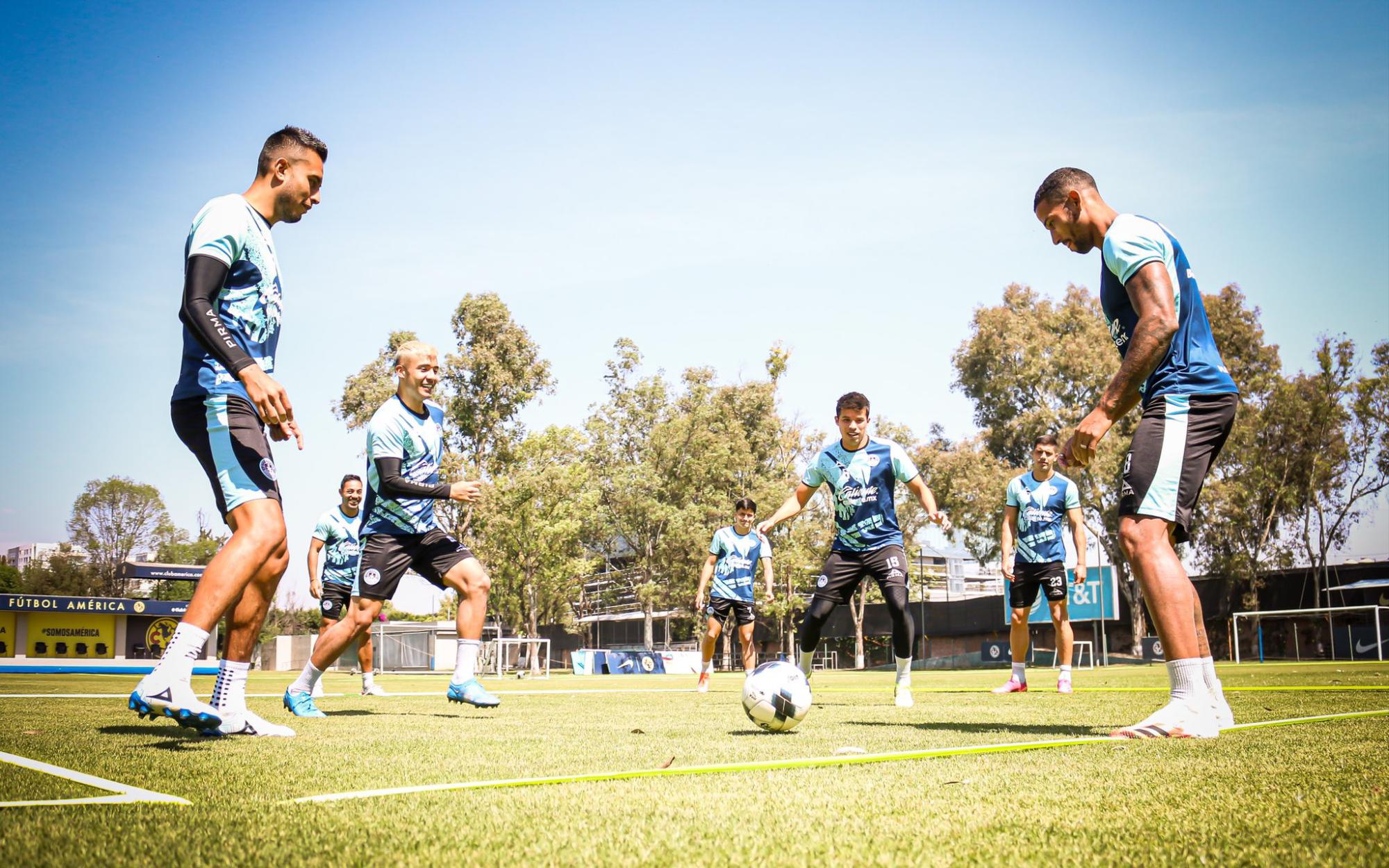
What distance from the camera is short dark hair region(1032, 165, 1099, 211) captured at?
16.9 feet

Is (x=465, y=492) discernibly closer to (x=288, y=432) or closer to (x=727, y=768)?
(x=288, y=432)

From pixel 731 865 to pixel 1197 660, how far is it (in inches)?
132

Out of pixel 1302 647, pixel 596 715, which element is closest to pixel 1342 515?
pixel 1302 647

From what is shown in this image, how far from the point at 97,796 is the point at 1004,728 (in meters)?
4.33

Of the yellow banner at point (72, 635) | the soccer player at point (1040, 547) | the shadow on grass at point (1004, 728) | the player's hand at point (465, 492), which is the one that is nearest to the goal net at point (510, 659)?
the soccer player at point (1040, 547)

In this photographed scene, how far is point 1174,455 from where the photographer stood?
4566mm

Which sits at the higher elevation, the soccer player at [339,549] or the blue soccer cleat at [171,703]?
the soccer player at [339,549]

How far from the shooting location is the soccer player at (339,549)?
40.8ft

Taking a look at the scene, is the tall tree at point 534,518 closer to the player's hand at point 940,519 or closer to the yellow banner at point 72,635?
the yellow banner at point 72,635

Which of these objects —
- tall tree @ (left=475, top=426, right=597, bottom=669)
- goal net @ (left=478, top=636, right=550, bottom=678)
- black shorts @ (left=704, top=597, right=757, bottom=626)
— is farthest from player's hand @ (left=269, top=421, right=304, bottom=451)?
tall tree @ (left=475, top=426, right=597, bottom=669)

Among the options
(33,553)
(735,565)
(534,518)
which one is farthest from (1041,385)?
(33,553)

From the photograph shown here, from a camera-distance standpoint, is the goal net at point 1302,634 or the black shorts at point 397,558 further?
the goal net at point 1302,634

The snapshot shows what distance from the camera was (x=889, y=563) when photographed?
8203 millimetres

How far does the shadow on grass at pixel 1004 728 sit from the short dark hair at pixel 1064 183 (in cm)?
278
